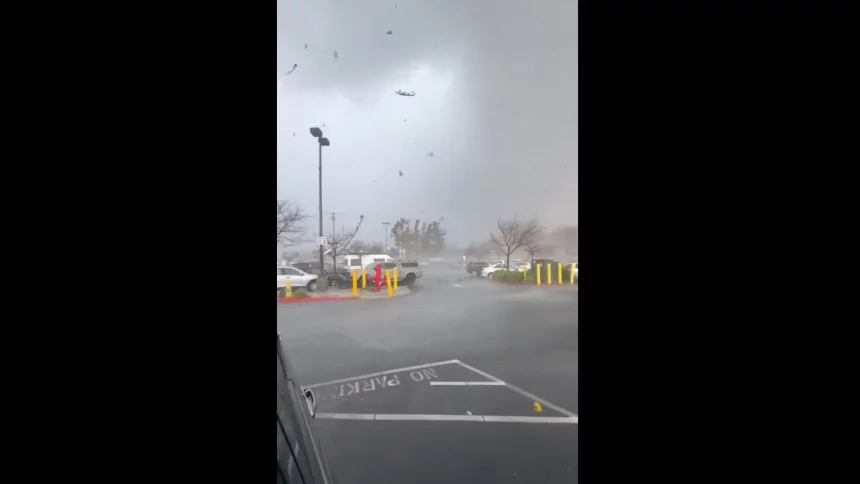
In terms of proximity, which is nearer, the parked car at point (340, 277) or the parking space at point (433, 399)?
the parking space at point (433, 399)

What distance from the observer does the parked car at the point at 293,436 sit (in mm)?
1138

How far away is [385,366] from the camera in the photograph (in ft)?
16.1

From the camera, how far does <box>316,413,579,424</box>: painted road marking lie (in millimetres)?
3363

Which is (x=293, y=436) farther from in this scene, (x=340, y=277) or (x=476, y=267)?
(x=476, y=267)

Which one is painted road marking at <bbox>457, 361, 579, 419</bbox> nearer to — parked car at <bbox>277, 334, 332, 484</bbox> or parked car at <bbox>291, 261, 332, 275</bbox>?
parked car at <bbox>277, 334, 332, 484</bbox>

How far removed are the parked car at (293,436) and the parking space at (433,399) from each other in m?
2.07

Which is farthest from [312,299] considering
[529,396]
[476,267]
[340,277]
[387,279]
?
[529,396]

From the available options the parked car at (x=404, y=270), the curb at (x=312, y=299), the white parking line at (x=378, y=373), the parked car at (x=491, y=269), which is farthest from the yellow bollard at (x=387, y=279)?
the white parking line at (x=378, y=373)

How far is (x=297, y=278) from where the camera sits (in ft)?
32.6

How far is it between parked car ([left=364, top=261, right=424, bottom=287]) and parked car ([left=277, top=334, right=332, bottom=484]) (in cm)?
Result: 882

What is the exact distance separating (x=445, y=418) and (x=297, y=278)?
7644 millimetres

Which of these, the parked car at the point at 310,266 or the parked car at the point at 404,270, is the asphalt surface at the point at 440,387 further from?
the parked car at the point at 404,270
